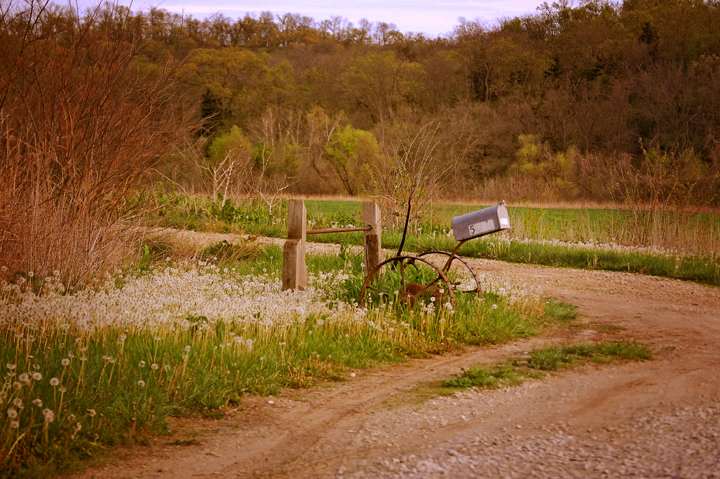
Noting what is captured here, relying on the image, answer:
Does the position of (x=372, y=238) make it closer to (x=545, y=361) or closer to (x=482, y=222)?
(x=482, y=222)

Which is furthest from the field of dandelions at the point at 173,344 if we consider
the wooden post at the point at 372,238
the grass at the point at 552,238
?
the grass at the point at 552,238

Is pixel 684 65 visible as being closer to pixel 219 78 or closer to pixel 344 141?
pixel 344 141

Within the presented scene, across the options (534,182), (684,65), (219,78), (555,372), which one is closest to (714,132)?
(684,65)

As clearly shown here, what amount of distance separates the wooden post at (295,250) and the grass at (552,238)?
260cm

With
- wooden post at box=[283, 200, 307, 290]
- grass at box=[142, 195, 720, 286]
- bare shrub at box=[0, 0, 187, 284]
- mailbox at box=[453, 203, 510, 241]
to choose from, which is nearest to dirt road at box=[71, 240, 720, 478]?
mailbox at box=[453, 203, 510, 241]

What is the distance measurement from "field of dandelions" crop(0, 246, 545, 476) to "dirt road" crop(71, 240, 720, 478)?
242 millimetres

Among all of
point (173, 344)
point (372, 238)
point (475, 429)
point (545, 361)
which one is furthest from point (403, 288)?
point (475, 429)

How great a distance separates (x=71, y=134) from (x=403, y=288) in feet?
12.2

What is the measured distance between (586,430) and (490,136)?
42.3m

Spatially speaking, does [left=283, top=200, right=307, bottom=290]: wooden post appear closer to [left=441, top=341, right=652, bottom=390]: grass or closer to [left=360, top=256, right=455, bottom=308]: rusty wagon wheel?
[left=360, top=256, right=455, bottom=308]: rusty wagon wheel

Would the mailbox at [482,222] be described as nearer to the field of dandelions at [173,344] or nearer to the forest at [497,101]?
the field of dandelions at [173,344]

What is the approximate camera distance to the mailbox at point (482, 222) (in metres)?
5.76

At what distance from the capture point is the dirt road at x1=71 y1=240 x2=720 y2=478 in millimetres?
3262

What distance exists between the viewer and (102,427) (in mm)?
3559
